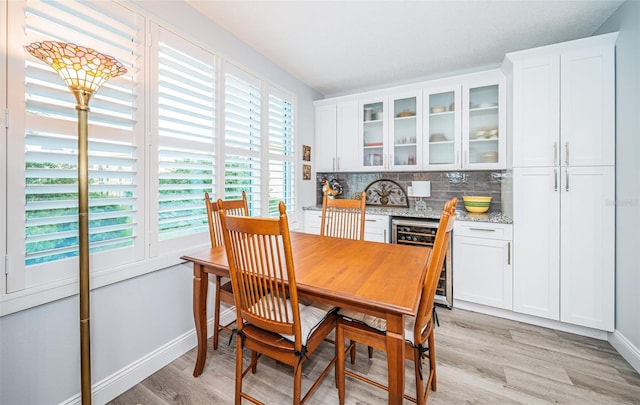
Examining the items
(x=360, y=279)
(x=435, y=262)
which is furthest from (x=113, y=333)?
(x=435, y=262)

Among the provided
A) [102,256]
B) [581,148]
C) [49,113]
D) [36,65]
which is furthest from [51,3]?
[581,148]

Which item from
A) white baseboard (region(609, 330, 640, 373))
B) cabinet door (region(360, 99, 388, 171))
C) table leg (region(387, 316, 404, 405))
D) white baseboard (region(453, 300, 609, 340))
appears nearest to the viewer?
table leg (region(387, 316, 404, 405))

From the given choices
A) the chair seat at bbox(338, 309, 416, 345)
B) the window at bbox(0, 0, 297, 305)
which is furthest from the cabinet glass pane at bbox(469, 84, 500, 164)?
the window at bbox(0, 0, 297, 305)

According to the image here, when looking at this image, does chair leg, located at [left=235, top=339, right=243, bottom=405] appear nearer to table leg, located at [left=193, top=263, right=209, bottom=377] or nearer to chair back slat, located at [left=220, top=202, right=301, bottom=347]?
chair back slat, located at [left=220, top=202, right=301, bottom=347]

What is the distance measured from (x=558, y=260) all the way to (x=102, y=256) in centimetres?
343

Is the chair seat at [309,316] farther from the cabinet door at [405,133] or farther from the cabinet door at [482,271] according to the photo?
the cabinet door at [405,133]

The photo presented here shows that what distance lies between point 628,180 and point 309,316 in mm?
2512

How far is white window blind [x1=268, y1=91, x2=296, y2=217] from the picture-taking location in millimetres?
2957

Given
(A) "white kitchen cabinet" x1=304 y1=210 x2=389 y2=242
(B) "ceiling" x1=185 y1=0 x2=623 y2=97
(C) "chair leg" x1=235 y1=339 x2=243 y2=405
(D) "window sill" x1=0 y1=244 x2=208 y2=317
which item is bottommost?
(C) "chair leg" x1=235 y1=339 x2=243 y2=405

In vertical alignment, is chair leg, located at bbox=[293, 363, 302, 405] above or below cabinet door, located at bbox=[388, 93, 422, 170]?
below

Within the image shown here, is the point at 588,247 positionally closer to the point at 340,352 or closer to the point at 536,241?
the point at 536,241

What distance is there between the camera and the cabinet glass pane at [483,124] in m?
2.84

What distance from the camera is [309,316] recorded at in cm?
138

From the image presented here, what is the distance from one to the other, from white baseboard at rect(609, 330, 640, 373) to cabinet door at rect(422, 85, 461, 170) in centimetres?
188
